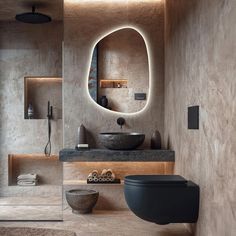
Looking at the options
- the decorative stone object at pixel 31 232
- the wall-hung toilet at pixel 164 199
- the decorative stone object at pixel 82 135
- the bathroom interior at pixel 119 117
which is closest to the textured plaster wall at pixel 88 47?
the bathroom interior at pixel 119 117

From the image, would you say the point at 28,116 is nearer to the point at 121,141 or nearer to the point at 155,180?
the point at 121,141

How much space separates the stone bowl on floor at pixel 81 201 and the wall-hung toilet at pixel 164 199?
45.2 inches

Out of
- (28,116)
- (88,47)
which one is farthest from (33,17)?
(28,116)

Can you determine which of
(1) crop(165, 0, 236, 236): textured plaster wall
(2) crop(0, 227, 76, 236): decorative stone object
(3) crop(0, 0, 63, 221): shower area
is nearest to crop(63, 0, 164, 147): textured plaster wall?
(1) crop(165, 0, 236, 236): textured plaster wall

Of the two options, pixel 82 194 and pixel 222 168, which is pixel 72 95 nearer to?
pixel 82 194

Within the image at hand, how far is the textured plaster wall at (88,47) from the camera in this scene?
15.8 ft

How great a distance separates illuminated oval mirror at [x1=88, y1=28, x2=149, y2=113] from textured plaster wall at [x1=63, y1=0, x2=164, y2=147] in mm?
80

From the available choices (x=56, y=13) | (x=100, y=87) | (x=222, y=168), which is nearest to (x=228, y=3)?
(x=222, y=168)

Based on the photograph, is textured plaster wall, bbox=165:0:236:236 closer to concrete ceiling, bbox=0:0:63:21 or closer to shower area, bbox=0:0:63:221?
concrete ceiling, bbox=0:0:63:21

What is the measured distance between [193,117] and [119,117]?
65.0 inches

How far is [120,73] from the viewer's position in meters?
4.83

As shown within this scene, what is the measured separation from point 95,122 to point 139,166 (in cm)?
78

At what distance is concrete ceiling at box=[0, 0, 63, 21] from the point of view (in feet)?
16.3

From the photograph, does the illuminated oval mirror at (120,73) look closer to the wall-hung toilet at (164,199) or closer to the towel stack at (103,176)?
the towel stack at (103,176)
